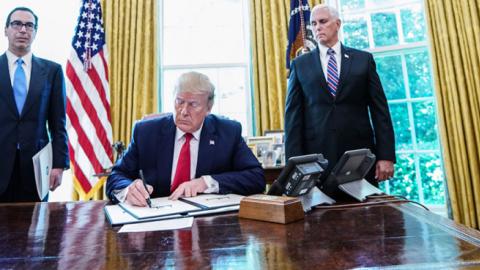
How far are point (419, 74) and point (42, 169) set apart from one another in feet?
10.8

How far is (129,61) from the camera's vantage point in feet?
10.5

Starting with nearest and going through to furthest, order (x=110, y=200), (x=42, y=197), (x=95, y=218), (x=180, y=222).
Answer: (x=180, y=222), (x=95, y=218), (x=110, y=200), (x=42, y=197)

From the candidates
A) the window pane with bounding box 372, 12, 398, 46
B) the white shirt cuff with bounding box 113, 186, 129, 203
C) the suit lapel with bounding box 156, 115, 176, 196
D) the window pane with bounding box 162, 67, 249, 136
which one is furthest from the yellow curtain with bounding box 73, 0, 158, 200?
the window pane with bounding box 372, 12, 398, 46

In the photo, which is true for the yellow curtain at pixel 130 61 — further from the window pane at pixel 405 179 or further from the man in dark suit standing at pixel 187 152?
the window pane at pixel 405 179

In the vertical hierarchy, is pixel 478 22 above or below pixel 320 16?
above

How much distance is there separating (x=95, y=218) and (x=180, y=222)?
28cm

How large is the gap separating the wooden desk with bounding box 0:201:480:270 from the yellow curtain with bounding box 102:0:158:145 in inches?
92.7

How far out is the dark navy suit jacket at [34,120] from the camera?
1.64 meters

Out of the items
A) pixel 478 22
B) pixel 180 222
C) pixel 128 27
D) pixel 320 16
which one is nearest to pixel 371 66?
pixel 320 16

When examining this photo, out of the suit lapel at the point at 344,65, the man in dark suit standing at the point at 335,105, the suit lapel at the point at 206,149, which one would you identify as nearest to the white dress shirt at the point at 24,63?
the suit lapel at the point at 206,149

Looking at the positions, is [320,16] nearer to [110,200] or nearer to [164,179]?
[164,179]

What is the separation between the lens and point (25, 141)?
1665 mm

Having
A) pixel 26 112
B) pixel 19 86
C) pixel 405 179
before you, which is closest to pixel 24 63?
pixel 19 86

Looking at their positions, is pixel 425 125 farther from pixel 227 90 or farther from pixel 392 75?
pixel 227 90
